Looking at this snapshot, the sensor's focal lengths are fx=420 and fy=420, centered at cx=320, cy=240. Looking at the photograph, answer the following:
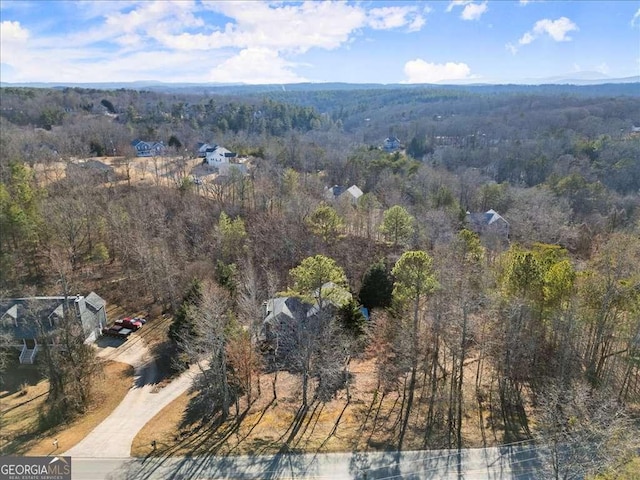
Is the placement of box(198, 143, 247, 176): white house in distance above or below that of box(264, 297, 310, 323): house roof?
above

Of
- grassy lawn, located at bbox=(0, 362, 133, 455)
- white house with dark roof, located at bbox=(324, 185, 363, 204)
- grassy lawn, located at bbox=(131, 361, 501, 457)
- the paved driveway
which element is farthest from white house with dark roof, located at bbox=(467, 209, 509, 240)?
grassy lawn, located at bbox=(0, 362, 133, 455)

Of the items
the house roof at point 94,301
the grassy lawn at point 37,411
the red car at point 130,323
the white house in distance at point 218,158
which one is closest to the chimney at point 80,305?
the house roof at point 94,301

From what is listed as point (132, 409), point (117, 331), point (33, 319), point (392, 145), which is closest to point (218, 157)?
point (117, 331)

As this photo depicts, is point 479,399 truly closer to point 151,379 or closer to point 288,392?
point 288,392

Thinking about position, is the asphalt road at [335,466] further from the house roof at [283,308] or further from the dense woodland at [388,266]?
the house roof at [283,308]

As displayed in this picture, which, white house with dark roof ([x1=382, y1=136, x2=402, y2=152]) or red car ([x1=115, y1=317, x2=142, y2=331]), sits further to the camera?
white house with dark roof ([x1=382, y1=136, x2=402, y2=152])

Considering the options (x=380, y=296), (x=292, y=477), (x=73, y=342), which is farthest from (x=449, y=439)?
(x=73, y=342)

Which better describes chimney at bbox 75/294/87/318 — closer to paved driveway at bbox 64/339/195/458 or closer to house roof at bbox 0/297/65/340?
house roof at bbox 0/297/65/340
